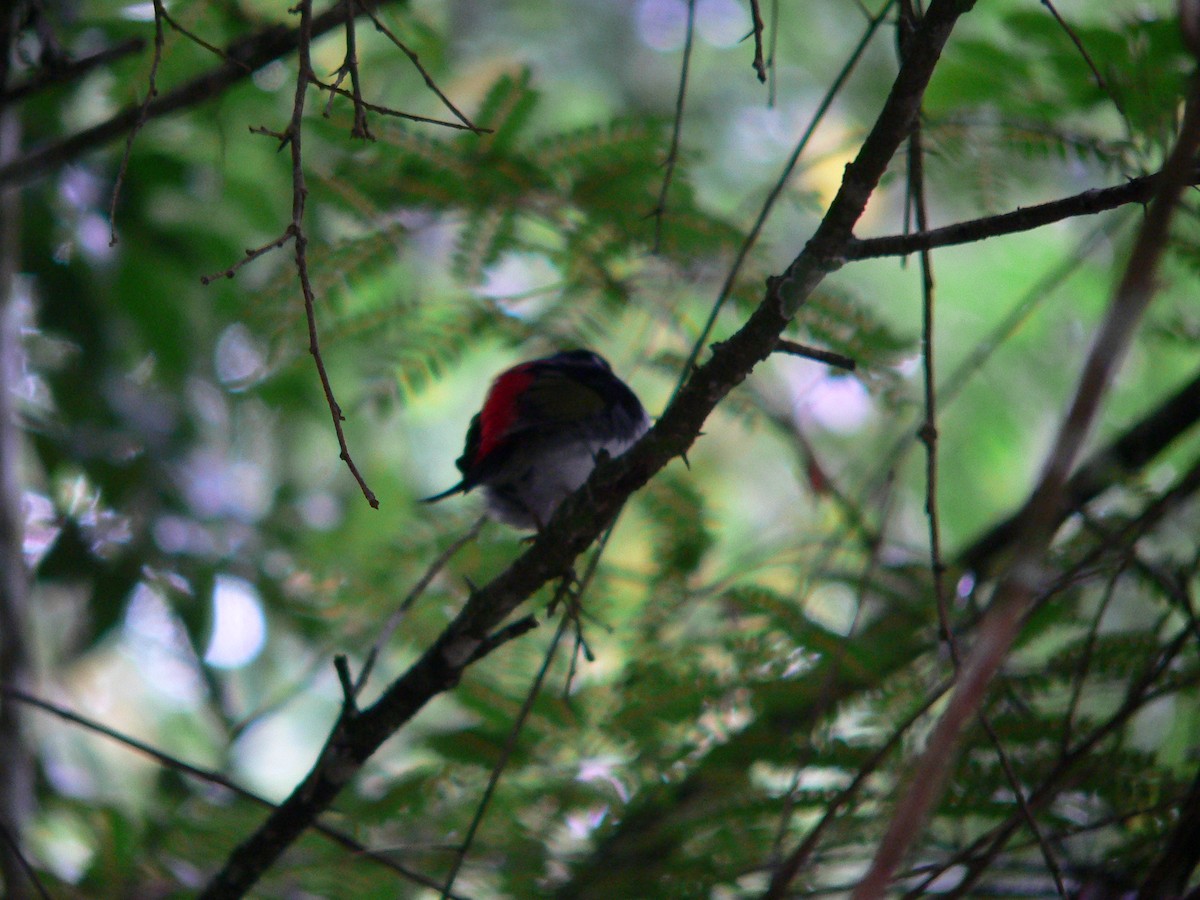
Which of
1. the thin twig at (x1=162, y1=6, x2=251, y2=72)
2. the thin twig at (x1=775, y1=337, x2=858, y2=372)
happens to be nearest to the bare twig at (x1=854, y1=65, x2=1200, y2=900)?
the thin twig at (x1=775, y1=337, x2=858, y2=372)

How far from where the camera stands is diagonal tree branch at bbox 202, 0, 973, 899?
1376 millimetres

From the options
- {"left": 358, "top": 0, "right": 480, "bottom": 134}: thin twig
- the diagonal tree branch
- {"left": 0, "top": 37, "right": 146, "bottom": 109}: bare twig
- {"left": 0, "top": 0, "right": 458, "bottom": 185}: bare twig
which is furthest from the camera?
{"left": 0, "top": 0, "right": 458, "bottom": 185}: bare twig

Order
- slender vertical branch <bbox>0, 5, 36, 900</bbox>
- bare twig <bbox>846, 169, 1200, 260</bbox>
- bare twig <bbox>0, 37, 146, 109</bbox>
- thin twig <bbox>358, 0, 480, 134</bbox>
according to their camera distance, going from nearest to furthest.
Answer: bare twig <bbox>846, 169, 1200, 260</bbox>
thin twig <bbox>358, 0, 480, 134</bbox>
bare twig <bbox>0, 37, 146, 109</bbox>
slender vertical branch <bbox>0, 5, 36, 900</bbox>

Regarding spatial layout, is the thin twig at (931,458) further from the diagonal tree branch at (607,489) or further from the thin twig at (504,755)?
the thin twig at (504,755)

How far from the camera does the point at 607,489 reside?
164 cm

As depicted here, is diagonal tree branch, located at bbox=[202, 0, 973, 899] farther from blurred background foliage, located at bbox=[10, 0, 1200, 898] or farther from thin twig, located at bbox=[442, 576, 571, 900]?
blurred background foliage, located at bbox=[10, 0, 1200, 898]

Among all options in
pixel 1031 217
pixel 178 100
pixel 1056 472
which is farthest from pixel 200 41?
pixel 1056 472

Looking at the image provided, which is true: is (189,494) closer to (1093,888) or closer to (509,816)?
(509,816)

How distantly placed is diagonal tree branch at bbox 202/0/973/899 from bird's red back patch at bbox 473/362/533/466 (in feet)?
2.69

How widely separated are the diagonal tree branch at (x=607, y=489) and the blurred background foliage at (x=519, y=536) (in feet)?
0.67

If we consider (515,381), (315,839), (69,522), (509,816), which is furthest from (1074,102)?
(69,522)

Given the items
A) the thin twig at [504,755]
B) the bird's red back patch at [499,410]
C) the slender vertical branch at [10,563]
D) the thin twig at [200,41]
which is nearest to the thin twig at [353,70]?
the thin twig at [200,41]

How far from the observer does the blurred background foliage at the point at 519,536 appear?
2.29 m

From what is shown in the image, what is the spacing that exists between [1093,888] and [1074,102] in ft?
6.63
